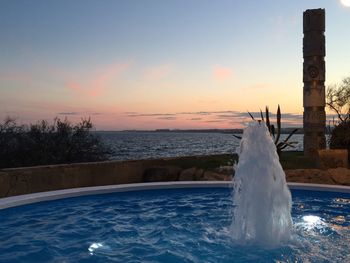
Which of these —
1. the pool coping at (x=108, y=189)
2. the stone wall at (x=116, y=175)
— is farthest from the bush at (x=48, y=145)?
the pool coping at (x=108, y=189)

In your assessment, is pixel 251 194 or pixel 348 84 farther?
pixel 348 84

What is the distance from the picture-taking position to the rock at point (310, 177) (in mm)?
9953

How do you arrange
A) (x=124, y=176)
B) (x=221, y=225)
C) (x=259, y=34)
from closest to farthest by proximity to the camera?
(x=221, y=225) → (x=124, y=176) → (x=259, y=34)

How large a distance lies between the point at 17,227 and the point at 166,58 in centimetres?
1283

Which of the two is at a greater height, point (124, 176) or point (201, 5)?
point (201, 5)

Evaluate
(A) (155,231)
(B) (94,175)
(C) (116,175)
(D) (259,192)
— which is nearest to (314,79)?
(C) (116,175)

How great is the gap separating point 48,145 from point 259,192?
11.4m

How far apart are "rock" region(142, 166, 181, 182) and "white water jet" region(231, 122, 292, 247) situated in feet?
17.6

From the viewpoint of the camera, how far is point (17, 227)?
5.73 meters

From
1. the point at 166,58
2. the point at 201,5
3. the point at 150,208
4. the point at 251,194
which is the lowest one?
the point at 150,208

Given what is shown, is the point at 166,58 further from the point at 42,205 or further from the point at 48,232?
the point at 48,232

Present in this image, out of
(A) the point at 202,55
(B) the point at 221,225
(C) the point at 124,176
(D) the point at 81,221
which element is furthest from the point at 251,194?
(A) the point at 202,55

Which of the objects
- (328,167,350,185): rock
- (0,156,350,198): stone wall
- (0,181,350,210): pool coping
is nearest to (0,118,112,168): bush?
(0,156,350,198): stone wall

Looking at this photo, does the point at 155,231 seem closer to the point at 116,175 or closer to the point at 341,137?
the point at 116,175
